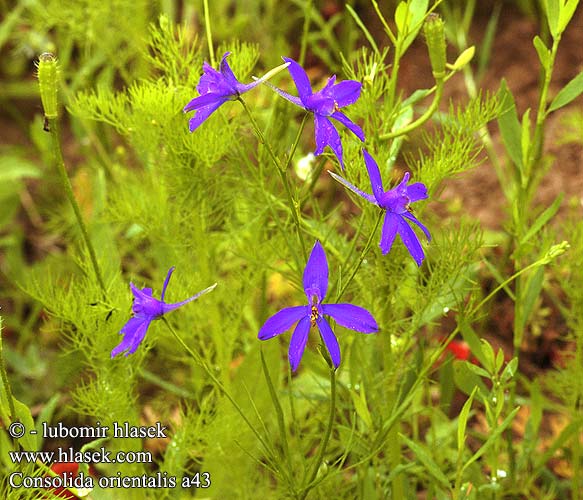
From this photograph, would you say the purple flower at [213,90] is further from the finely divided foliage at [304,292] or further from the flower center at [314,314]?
the flower center at [314,314]

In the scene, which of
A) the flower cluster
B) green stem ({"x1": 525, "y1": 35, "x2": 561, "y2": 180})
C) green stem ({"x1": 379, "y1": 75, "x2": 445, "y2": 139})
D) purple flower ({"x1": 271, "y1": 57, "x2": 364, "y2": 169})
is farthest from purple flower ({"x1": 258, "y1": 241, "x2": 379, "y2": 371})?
green stem ({"x1": 525, "y1": 35, "x2": 561, "y2": 180})

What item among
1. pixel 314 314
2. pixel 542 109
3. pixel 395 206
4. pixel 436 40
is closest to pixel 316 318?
pixel 314 314

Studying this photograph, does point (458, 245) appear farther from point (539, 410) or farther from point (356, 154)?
point (539, 410)

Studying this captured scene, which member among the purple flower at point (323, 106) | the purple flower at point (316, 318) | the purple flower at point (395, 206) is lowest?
the purple flower at point (316, 318)

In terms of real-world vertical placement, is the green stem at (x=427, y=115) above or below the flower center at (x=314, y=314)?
above

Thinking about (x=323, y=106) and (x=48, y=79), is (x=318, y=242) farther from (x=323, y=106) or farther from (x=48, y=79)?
(x=48, y=79)

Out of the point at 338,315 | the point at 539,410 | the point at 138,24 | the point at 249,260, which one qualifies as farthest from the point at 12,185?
the point at 338,315

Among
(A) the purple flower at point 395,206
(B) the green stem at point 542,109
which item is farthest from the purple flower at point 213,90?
(B) the green stem at point 542,109
